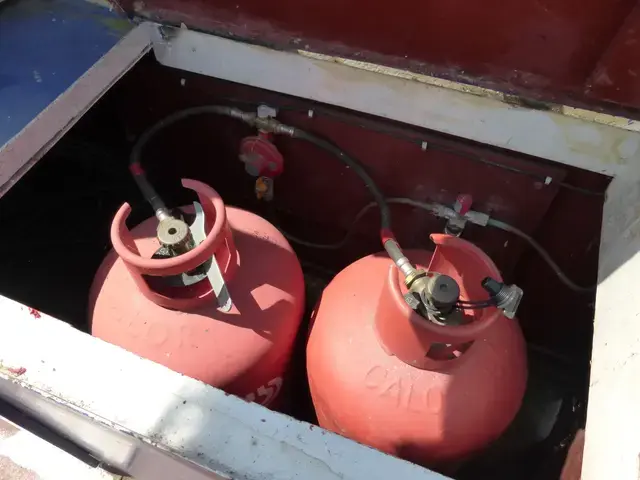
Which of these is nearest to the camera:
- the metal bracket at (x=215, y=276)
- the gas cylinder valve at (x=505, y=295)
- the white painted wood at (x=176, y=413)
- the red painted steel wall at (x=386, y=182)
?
the white painted wood at (x=176, y=413)

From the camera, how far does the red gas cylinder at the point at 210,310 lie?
812mm

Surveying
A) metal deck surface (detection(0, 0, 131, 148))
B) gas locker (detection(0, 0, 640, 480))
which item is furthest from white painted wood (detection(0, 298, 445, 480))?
metal deck surface (detection(0, 0, 131, 148))

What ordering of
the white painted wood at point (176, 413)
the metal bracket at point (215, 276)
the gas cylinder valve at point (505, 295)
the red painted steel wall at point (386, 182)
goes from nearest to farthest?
1. the white painted wood at point (176, 413)
2. the gas cylinder valve at point (505, 295)
3. the metal bracket at point (215, 276)
4. the red painted steel wall at point (386, 182)

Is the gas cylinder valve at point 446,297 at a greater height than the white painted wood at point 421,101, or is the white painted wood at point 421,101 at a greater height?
the white painted wood at point 421,101

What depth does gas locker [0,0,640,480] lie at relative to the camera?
0.65 metres

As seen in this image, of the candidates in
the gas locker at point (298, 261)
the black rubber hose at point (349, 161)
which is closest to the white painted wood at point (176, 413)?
the gas locker at point (298, 261)

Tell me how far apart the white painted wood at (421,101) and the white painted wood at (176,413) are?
57 centimetres

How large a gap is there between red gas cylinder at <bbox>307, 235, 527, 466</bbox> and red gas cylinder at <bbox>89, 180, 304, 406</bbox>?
0.34ft

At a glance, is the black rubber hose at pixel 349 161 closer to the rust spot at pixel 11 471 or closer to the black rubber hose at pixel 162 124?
the black rubber hose at pixel 162 124

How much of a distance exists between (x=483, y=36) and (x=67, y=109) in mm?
696

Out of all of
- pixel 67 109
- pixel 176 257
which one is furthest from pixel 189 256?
pixel 67 109

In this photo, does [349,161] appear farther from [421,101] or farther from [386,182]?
[421,101]

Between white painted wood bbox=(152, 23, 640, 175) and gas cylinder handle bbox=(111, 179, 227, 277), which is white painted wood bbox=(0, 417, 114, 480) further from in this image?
white painted wood bbox=(152, 23, 640, 175)

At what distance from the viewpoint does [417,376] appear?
0.81m
